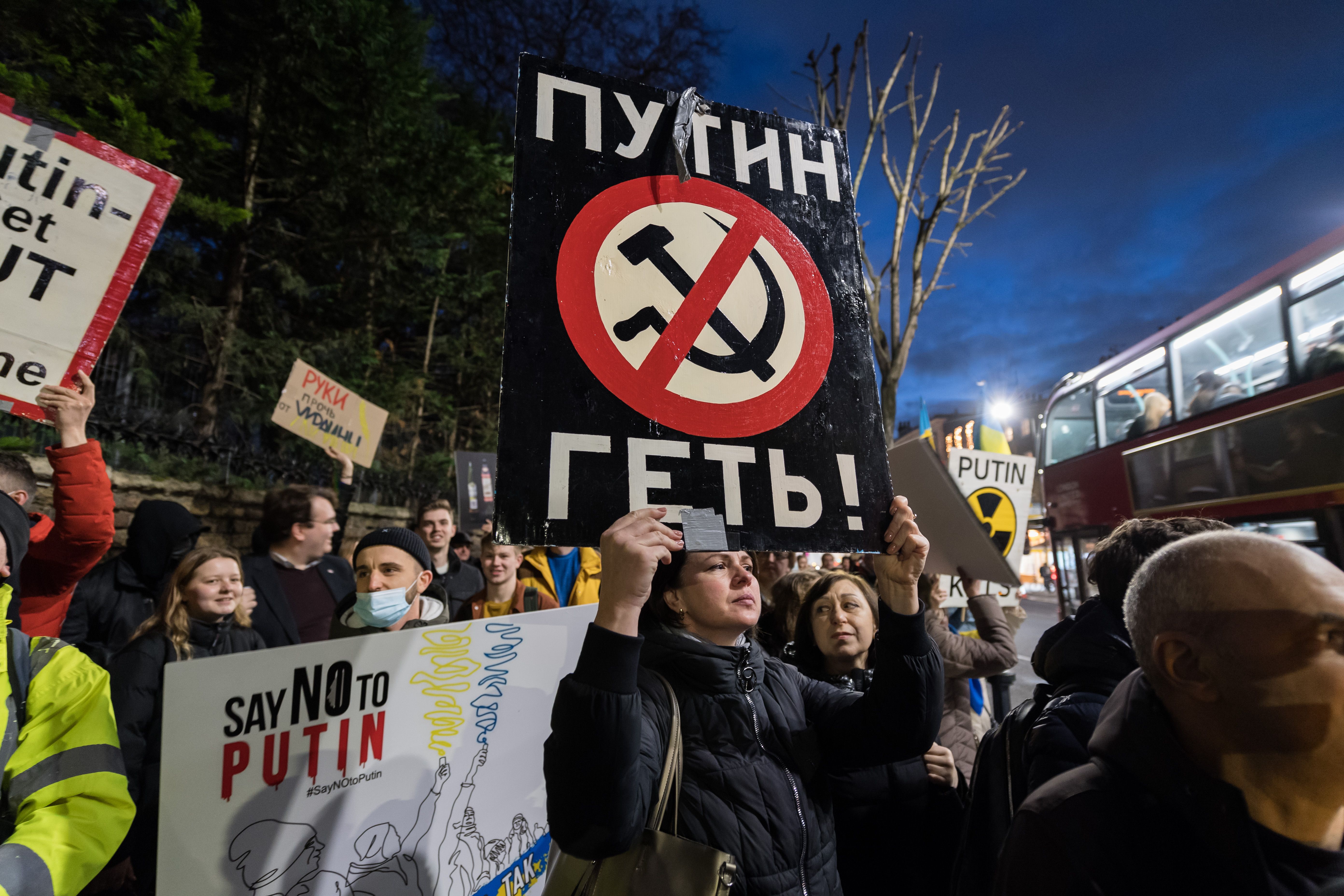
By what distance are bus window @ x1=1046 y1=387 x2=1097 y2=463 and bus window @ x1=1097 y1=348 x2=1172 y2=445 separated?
309 mm

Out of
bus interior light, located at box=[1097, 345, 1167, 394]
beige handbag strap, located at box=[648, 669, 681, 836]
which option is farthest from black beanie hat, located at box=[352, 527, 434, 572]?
bus interior light, located at box=[1097, 345, 1167, 394]

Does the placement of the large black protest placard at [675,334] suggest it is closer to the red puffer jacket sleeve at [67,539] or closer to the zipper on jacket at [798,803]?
the zipper on jacket at [798,803]

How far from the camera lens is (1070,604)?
10180mm

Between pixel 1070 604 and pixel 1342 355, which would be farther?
pixel 1070 604

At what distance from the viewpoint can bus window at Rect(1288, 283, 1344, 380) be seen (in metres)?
5.51

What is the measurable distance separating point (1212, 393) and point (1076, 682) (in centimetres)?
731

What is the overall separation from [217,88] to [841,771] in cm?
1357

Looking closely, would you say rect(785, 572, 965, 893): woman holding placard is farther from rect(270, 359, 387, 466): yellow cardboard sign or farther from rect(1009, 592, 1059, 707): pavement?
rect(270, 359, 387, 466): yellow cardboard sign

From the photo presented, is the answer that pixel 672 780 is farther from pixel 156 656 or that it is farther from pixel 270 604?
pixel 270 604

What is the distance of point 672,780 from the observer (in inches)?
58.5

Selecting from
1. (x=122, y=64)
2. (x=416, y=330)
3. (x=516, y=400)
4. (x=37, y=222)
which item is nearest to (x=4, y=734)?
(x=516, y=400)

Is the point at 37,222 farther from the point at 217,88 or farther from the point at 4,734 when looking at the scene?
the point at 217,88

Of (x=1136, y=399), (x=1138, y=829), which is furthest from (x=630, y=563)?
(x=1136, y=399)

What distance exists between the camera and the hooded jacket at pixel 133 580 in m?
3.24
